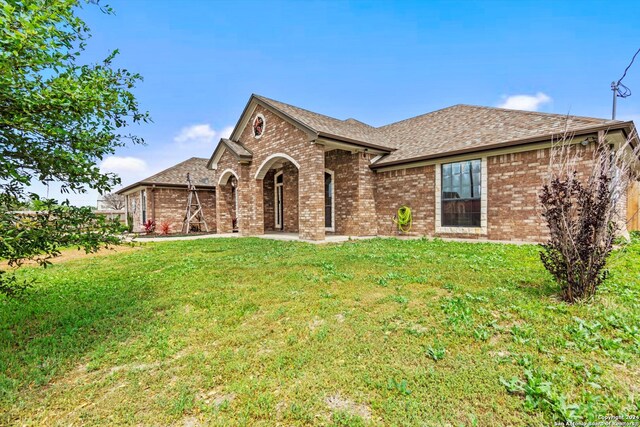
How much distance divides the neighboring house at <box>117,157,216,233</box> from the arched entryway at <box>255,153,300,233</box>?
4341 millimetres

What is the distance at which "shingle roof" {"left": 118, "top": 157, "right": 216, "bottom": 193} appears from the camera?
17.1m

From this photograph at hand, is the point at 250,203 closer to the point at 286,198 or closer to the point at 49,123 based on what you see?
the point at 286,198

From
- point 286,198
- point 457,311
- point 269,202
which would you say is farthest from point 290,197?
point 457,311

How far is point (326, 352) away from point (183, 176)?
60.2ft

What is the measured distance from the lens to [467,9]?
782 cm

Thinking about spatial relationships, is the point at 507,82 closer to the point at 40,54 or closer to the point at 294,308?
the point at 294,308

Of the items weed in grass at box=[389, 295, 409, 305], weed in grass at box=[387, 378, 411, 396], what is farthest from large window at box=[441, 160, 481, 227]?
weed in grass at box=[387, 378, 411, 396]

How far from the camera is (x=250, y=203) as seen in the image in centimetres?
1373

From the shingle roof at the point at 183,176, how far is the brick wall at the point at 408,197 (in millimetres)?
11806

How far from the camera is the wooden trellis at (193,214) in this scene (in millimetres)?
16672

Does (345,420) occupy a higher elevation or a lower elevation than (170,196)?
lower

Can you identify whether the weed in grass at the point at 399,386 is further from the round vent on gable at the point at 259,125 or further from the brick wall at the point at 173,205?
the brick wall at the point at 173,205

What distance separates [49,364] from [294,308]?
107 inches

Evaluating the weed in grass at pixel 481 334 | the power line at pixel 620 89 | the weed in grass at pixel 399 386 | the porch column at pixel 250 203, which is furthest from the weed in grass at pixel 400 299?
the porch column at pixel 250 203
